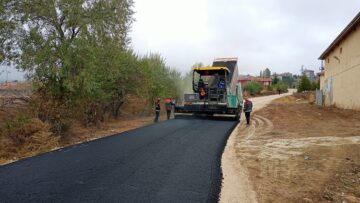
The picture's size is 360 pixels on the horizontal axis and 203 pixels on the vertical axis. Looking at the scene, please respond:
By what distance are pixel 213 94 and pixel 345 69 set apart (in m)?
8.61

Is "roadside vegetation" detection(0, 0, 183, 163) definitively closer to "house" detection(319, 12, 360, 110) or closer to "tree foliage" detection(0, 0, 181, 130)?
"tree foliage" detection(0, 0, 181, 130)

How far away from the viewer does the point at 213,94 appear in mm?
18656

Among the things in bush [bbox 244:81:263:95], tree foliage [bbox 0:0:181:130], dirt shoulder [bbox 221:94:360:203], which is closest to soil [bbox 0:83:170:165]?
tree foliage [bbox 0:0:181:130]

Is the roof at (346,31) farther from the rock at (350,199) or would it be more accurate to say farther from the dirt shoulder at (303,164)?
the rock at (350,199)

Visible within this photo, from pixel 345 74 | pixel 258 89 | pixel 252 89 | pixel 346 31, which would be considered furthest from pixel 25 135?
pixel 258 89

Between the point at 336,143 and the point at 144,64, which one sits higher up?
the point at 144,64

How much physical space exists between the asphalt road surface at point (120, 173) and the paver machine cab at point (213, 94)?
7.12m

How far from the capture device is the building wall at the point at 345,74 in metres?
19.0

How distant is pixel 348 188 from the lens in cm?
642

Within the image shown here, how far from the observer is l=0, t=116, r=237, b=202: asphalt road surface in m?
5.77

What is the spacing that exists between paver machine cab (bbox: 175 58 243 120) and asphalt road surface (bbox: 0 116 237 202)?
7119 mm

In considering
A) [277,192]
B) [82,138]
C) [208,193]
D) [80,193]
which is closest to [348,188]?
[277,192]

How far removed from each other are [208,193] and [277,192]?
3.86ft

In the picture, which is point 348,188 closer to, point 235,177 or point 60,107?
point 235,177
